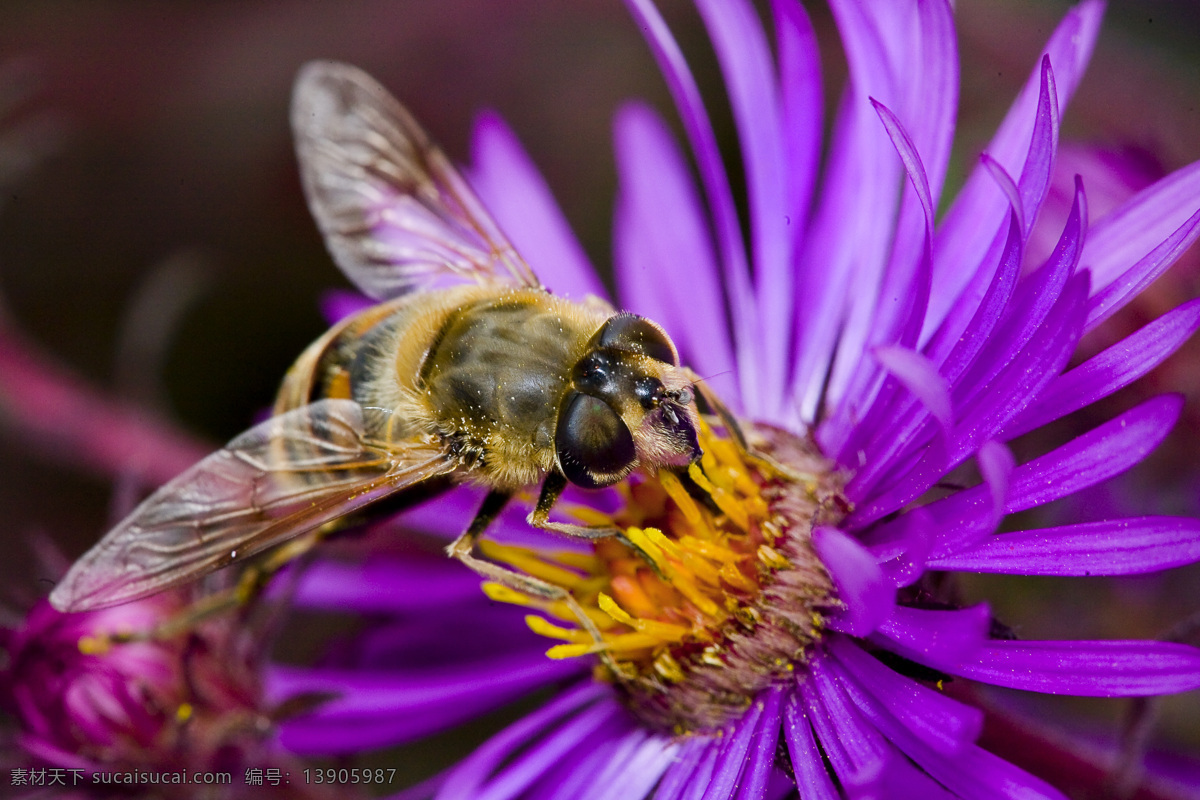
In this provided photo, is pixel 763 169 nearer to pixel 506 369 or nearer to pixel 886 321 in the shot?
pixel 886 321

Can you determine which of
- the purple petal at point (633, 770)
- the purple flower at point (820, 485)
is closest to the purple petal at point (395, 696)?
the purple flower at point (820, 485)

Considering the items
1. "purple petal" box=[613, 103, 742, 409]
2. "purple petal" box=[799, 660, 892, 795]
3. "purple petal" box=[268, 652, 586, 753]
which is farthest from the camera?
"purple petal" box=[613, 103, 742, 409]

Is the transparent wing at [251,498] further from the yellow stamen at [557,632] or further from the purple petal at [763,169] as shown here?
the purple petal at [763,169]

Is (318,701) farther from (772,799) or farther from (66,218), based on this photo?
(66,218)

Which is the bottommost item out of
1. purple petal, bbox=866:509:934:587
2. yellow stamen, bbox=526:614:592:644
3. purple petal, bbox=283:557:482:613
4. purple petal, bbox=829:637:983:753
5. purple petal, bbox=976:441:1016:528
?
purple petal, bbox=283:557:482:613

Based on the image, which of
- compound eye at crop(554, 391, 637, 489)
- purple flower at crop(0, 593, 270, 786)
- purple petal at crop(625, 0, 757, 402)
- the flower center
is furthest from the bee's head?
purple flower at crop(0, 593, 270, 786)

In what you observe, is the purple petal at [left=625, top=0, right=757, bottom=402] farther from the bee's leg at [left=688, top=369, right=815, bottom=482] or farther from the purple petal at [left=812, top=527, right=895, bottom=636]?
the purple petal at [left=812, top=527, right=895, bottom=636]
